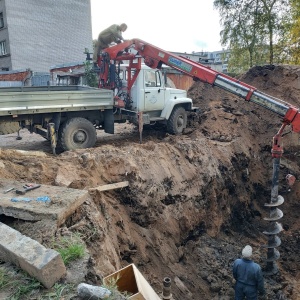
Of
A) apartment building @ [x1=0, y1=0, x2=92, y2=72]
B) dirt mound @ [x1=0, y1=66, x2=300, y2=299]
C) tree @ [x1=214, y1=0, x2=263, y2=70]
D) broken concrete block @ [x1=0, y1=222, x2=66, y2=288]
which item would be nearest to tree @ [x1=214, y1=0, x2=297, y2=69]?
tree @ [x1=214, y1=0, x2=263, y2=70]

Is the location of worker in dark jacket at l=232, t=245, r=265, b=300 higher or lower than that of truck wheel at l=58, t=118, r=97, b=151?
lower

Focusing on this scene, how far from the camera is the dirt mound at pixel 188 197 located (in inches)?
232

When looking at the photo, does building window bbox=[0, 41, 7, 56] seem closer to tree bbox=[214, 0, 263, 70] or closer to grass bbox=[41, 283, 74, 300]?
tree bbox=[214, 0, 263, 70]

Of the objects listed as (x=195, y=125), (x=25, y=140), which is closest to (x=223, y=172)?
(x=195, y=125)

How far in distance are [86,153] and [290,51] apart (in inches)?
642

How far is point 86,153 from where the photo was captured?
6.92m

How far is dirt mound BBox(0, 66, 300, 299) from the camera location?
5895mm

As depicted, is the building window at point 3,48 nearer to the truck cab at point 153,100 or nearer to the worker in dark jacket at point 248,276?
the truck cab at point 153,100

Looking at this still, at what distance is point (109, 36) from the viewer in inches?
372

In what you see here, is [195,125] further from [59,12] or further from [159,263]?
[59,12]

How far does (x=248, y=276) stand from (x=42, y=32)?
28.1 m

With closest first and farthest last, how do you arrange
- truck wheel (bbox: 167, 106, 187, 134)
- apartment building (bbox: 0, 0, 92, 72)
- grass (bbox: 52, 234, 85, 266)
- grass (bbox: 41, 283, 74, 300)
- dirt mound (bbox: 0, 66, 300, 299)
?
grass (bbox: 41, 283, 74, 300) < grass (bbox: 52, 234, 85, 266) < dirt mound (bbox: 0, 66, 300, 299) < truck wheel (bbox: 167, 106, 187, 134) < apartment building (bbox: 0, 0, 92, 72)

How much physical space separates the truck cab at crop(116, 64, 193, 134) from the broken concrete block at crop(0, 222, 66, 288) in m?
6.51

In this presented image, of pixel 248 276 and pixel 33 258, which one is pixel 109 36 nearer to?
pixel 248 276
